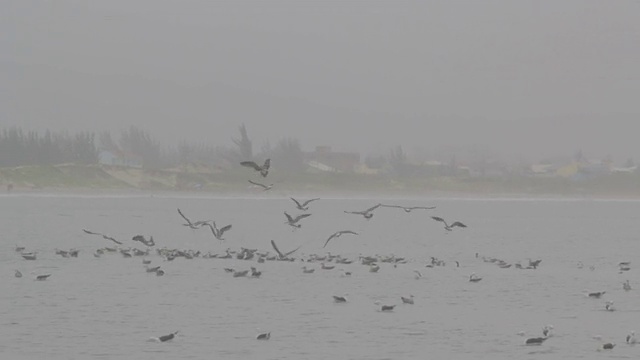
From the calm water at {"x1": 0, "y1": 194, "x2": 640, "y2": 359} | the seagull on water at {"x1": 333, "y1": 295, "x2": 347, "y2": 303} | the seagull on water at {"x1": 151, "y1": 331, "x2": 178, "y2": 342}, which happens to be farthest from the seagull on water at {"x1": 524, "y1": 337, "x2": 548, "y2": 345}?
the seagull on water at {"x1": 333, "y1": 295, "x2": 347, "y2": 303}

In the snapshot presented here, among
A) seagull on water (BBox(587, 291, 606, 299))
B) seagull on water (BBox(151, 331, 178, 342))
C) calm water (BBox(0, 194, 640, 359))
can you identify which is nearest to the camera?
calm water (BBox(0, 194, 640, 359))

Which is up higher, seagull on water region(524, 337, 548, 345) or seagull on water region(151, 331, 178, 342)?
seagull on water region(524, 337, 548, 345)

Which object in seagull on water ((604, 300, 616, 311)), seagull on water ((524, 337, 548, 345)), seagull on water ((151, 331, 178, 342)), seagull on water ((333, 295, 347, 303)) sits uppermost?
seagull on water ((604, 300, 616, 311))

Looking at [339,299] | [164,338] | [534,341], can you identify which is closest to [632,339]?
[534,341]

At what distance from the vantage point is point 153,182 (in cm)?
19838

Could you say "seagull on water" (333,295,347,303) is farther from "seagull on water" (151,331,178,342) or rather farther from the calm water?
"seagull on water" (151,331,178,342)

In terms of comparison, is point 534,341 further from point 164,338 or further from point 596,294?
point 596,294

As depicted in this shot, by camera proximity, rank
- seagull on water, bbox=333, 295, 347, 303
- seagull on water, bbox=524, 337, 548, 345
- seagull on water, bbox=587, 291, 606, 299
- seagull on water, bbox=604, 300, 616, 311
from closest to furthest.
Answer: seagull on water, bbox=524, 337, 548, 345 < seagull on water, bbox=604, 300, 616, 311 < seagull on water, bbox=333, 295, 347, 303 < seagull on water, bbox=587, 291, 606, 299

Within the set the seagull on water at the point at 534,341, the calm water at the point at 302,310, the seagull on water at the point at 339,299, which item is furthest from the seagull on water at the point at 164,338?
the seagull on water at the point at 339,299

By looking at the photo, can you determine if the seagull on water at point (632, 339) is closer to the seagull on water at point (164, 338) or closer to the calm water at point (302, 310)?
the calm water at point (302, 310)

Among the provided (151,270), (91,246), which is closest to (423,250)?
(91,246)

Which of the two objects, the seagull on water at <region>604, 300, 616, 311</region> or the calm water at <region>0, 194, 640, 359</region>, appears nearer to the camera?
the calm water at <region>0, 194, 640, 359</region>

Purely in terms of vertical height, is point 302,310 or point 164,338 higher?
point 302,310

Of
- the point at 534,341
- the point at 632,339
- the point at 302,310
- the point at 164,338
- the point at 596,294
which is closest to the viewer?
→ the point at 164,338
